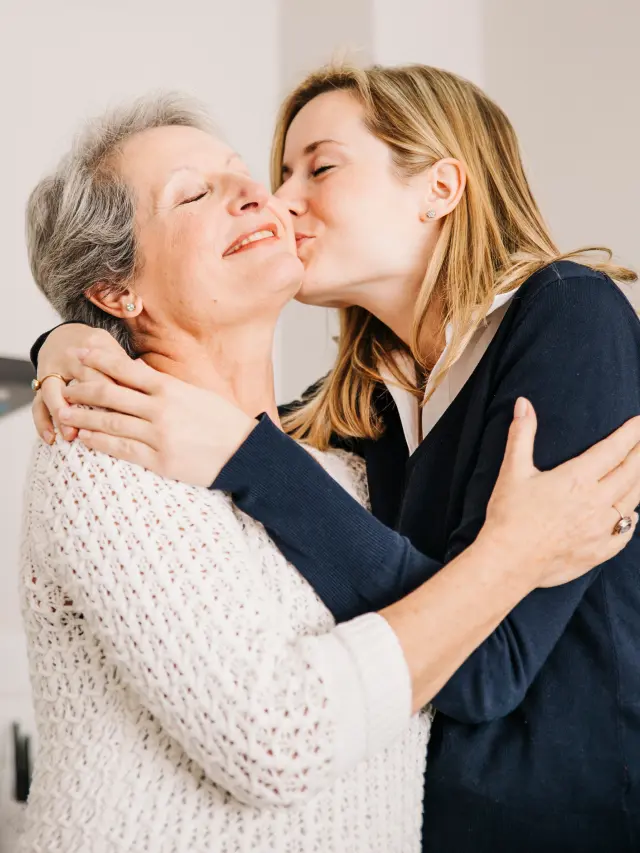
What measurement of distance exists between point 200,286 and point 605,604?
0.74m

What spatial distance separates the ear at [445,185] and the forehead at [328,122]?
147 mm

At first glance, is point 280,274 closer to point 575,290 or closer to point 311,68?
point 575,290

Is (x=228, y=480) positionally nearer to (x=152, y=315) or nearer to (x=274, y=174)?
(x=152, y=315)

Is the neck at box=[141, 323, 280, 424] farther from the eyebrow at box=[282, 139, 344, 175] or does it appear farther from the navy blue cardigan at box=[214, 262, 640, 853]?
the eyebrow at box=[282, 139, 344, 175]

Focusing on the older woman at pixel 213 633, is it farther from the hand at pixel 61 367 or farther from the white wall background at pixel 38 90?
the white wall background at pixel 38 90

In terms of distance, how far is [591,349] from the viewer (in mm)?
1265

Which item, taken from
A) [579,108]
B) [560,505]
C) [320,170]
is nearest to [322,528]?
[560,505]

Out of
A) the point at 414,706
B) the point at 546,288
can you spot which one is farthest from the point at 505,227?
the point at 414,706

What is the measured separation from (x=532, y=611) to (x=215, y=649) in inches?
16.7

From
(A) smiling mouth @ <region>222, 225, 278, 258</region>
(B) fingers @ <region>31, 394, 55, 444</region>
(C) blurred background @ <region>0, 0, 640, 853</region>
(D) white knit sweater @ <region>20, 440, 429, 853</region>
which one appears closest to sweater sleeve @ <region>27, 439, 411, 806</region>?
(D) white knit sweater @ <region>20, 440, 429, 853</region>

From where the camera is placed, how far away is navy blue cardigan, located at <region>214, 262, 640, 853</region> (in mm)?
1201

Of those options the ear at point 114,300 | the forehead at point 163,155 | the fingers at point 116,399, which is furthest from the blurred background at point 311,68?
the fingers at point 116,399

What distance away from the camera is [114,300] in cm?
148

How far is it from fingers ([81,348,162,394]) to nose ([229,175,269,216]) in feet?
1.12
